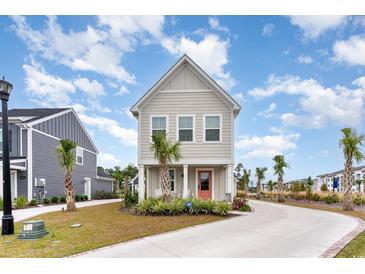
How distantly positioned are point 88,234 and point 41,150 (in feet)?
49.8

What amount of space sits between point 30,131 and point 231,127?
14.2m

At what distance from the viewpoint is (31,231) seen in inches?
297

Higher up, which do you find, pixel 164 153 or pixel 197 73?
pixel 197 73

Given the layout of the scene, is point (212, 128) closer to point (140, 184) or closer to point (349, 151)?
point (140, 184)

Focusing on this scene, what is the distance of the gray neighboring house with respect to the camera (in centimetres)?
1894

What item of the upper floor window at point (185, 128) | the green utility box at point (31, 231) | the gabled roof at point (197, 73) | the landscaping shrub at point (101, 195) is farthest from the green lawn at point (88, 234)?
the landscaping shrub at point (101, 195)

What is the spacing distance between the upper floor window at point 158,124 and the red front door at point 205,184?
11.3ft

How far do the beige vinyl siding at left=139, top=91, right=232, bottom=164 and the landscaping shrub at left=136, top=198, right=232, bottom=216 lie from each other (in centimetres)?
339

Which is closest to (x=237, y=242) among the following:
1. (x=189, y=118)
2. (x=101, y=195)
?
(x=189, y=118)

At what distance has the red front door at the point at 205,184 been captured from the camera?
15797 millimetres

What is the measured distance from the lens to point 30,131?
1958cm

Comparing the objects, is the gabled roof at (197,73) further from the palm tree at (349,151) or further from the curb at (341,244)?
the curb at (341,244)
